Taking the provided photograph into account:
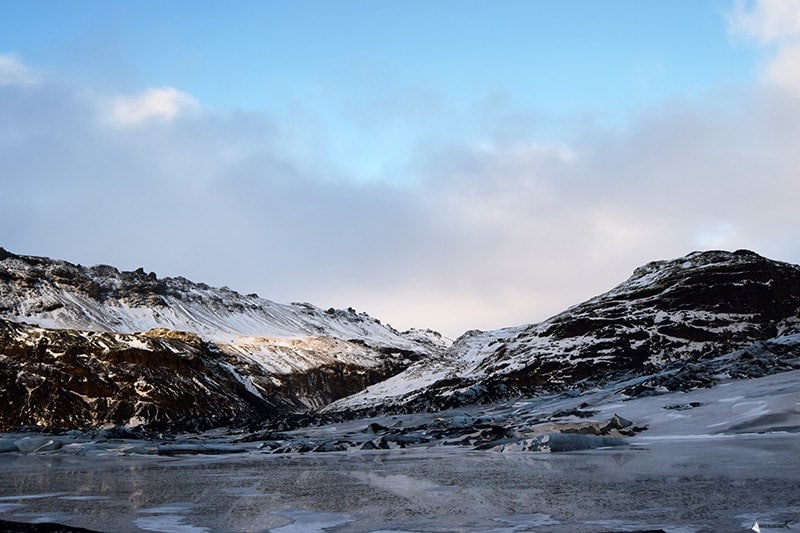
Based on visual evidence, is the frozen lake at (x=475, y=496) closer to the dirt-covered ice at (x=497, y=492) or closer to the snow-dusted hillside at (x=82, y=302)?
the dirt-covered ice at (x=497, y=492)

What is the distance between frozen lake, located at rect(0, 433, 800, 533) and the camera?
7.19m

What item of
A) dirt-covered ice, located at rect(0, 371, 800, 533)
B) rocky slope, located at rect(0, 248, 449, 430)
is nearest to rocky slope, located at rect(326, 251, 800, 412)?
dirt-covered ice, located at rect(0, 371, 800, 533)

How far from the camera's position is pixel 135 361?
114688 mm

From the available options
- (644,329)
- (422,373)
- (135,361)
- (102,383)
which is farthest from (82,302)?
(644,329)

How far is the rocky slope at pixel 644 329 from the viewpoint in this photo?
6612cm

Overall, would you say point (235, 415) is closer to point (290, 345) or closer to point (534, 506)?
point (290, 345)

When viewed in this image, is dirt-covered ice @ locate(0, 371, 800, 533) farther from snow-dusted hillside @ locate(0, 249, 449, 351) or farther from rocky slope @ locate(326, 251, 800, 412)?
snow-dusted hillside @ locate(0, 249, 449, 351)

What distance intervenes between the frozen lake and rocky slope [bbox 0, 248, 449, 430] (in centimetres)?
7538

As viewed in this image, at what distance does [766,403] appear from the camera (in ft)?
61.2

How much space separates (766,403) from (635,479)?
10.8 meters

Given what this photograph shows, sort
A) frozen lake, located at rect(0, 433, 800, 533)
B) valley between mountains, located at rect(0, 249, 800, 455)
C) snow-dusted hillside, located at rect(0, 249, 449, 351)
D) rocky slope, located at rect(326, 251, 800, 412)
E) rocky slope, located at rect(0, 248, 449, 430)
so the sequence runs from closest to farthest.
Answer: frozen lake, located at rect(0, 433, 800, 533) < valley between mountains, located at rect(0, 249, 800, 455) < rocky slope, located at rect(326, 251, 800, 412) < rocky slope, located at rect(0, 248, 449, 430) < snow-dusted hillside, located at rect(0, 249, 449, 351)

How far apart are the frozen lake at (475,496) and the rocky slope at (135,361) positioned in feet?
247

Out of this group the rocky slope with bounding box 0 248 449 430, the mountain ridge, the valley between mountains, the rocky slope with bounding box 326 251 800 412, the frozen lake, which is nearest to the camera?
the frozen lake

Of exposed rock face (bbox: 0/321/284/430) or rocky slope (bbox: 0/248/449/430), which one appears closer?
exposed rock face (bbox: 0/321/284/430)
